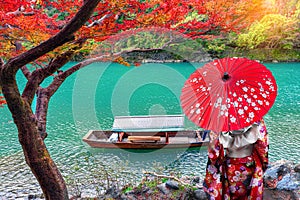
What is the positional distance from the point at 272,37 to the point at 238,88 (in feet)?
74.7

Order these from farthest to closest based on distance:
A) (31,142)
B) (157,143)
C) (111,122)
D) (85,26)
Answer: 1. (111,122)
2. (157,143)
3. (85,26)
4. (31,142)

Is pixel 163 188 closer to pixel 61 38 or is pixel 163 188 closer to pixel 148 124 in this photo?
pixel 61 38

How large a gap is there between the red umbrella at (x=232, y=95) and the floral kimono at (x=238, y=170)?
22 centimetres

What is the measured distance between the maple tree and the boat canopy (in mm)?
3726

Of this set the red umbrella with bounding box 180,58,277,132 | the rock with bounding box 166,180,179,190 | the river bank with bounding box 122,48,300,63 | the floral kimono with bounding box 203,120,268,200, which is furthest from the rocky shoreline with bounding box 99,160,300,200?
the river bank with bounding box 122,48,300,63

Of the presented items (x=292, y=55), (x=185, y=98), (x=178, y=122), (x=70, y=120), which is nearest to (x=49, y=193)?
(x=185, y=98)

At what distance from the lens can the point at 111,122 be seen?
1052cm

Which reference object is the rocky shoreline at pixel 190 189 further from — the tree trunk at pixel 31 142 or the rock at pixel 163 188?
the tree trunk at pixel 31 142

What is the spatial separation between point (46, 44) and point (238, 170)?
1857 millimetres

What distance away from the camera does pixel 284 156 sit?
7320 millimetres

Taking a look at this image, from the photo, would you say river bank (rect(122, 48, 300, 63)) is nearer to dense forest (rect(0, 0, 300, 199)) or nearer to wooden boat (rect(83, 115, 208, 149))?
wooden boat (rect(83, 115, 208, 149))

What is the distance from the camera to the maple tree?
7.55 feet

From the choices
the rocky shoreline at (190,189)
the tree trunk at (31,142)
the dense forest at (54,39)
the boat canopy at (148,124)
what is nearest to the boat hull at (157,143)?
the boat canopy at (148,124)

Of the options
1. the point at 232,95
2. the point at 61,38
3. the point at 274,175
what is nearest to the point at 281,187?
the point at 274,175
